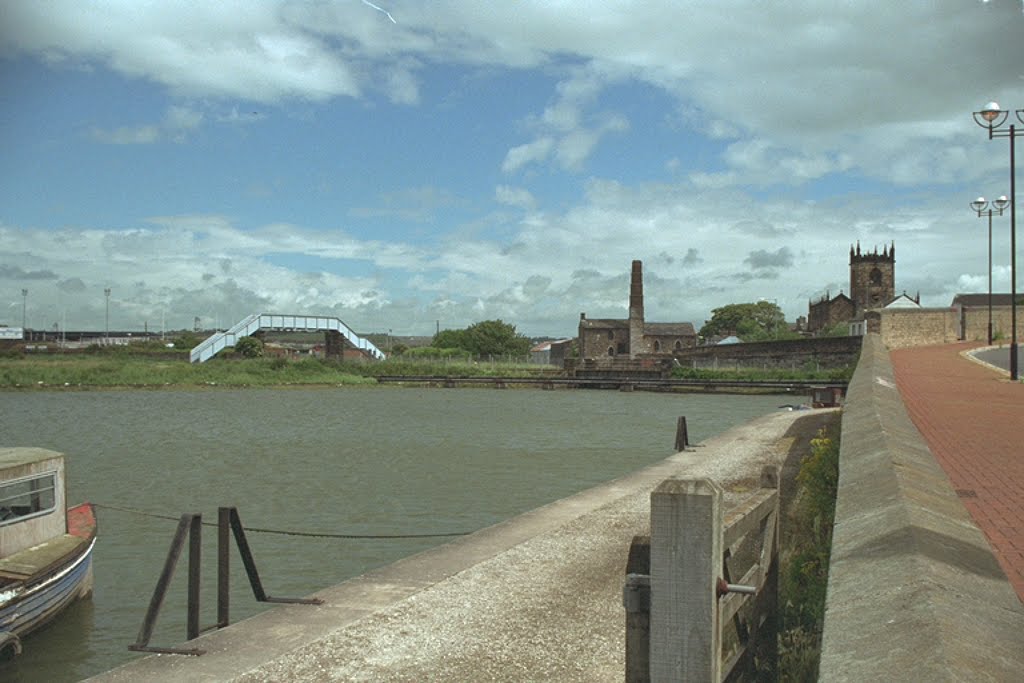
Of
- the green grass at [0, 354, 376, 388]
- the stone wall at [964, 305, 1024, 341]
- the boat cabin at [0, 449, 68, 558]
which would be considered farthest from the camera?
the green grass at [0, 354, 376, 388]

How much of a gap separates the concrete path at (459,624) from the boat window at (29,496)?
4781mm

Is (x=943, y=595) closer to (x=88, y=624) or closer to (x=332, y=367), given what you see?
(x=88, y=624)

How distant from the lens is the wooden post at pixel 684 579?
11.8 feet

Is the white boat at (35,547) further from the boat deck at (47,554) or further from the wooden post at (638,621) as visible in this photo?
the wooden post at (638,621)

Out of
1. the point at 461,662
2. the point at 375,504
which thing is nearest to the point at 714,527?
the point at 461,662

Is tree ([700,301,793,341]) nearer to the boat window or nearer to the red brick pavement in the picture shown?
the red brick pavement

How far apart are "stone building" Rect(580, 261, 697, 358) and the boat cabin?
305ft

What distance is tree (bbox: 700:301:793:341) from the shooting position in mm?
131375

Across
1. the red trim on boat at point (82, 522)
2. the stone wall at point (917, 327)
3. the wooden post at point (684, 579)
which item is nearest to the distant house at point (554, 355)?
the stone wall at point (917, 327)

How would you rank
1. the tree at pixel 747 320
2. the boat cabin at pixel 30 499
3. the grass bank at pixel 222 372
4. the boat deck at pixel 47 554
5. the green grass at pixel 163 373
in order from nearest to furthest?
the boat deck at pixel 47 554 → the boat cabin at pixel 30 499 → the green grass at pixel 163 373 → the grass bank at pixel 222 372 → the tree at pixel 747 320

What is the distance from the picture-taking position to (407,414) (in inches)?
1865

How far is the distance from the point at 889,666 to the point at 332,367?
281 ft

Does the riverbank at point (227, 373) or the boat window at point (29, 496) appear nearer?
the boat window at point (29, 496)

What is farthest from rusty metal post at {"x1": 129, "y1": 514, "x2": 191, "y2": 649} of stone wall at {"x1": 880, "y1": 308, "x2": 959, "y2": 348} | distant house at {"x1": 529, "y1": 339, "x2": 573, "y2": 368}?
distant house at {"x1": 529, "y1": 339, "x2": 573, "y2": 368}
